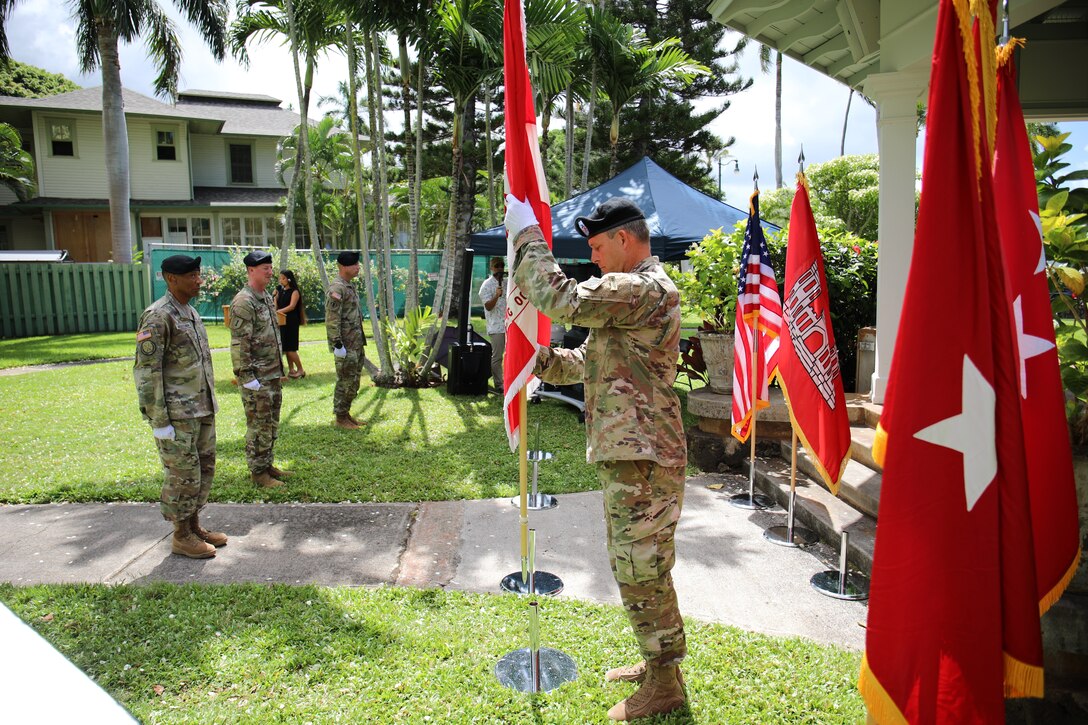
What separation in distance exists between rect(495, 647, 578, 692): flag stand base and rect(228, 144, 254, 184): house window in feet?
102

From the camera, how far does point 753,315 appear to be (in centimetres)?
595

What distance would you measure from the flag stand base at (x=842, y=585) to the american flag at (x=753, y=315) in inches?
66.9

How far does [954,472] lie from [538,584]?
299 cm

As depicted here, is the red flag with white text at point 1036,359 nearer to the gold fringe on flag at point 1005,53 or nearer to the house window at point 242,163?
the gold fringe on flag at point 1005,53

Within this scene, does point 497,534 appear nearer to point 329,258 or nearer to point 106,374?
point 106,374

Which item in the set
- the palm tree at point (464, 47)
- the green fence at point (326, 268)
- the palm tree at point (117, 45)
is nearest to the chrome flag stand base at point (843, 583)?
the palm tree at point (464, 47)

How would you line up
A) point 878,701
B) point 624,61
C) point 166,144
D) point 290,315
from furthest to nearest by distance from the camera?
point 166,144 → point 624,61 → point 290,315 → point 878,701

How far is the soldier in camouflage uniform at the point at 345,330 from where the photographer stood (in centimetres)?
830

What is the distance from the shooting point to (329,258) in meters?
22.5

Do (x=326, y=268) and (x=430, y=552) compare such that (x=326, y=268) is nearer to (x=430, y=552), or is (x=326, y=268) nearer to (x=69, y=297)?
(x=69, y=297)

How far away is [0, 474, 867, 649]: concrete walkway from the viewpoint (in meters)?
4.26

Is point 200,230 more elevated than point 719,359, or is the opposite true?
point 200,230

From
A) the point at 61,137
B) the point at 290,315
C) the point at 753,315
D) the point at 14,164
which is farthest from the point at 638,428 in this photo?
the point at 61,137

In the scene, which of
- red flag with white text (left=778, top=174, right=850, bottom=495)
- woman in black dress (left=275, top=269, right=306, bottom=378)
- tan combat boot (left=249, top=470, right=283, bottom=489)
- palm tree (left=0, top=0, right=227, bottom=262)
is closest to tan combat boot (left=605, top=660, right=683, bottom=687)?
red flag with white text (left=778, top=174, right=850, bottom=495)
